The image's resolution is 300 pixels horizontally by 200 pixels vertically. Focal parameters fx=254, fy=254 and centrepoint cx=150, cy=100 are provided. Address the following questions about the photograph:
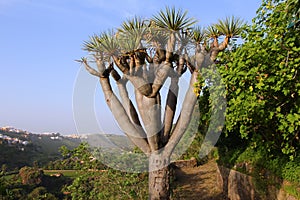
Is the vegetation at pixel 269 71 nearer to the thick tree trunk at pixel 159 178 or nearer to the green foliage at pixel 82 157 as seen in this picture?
the thick tree trunk at pixel 159 178

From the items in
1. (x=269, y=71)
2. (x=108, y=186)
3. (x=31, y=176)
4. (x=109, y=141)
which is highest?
(x=269, y=71)

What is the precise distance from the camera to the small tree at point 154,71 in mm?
5668

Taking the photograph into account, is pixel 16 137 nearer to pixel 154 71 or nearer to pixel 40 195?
pixel 40 195

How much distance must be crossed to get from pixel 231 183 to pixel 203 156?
19.6 ft

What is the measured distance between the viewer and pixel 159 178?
5895 mm

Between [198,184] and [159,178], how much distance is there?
500 centimetres

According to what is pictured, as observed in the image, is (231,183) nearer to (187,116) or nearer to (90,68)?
(187,116)

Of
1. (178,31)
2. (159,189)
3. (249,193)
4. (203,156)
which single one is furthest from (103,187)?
(203,156)

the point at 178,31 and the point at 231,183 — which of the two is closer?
the point at 178,31

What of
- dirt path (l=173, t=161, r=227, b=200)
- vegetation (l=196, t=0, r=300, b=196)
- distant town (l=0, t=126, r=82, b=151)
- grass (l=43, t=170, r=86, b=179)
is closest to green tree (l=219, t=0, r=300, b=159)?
vegetation (l=196, t=0, r=300, b=196)

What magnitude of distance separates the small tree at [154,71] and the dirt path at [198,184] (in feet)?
9.70

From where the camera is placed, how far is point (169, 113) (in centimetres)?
607

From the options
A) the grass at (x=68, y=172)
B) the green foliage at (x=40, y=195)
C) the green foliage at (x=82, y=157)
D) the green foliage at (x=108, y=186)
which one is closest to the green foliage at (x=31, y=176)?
the green foliage at (x=40, y=195)

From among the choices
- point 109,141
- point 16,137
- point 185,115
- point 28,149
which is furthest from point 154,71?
point 16,137
